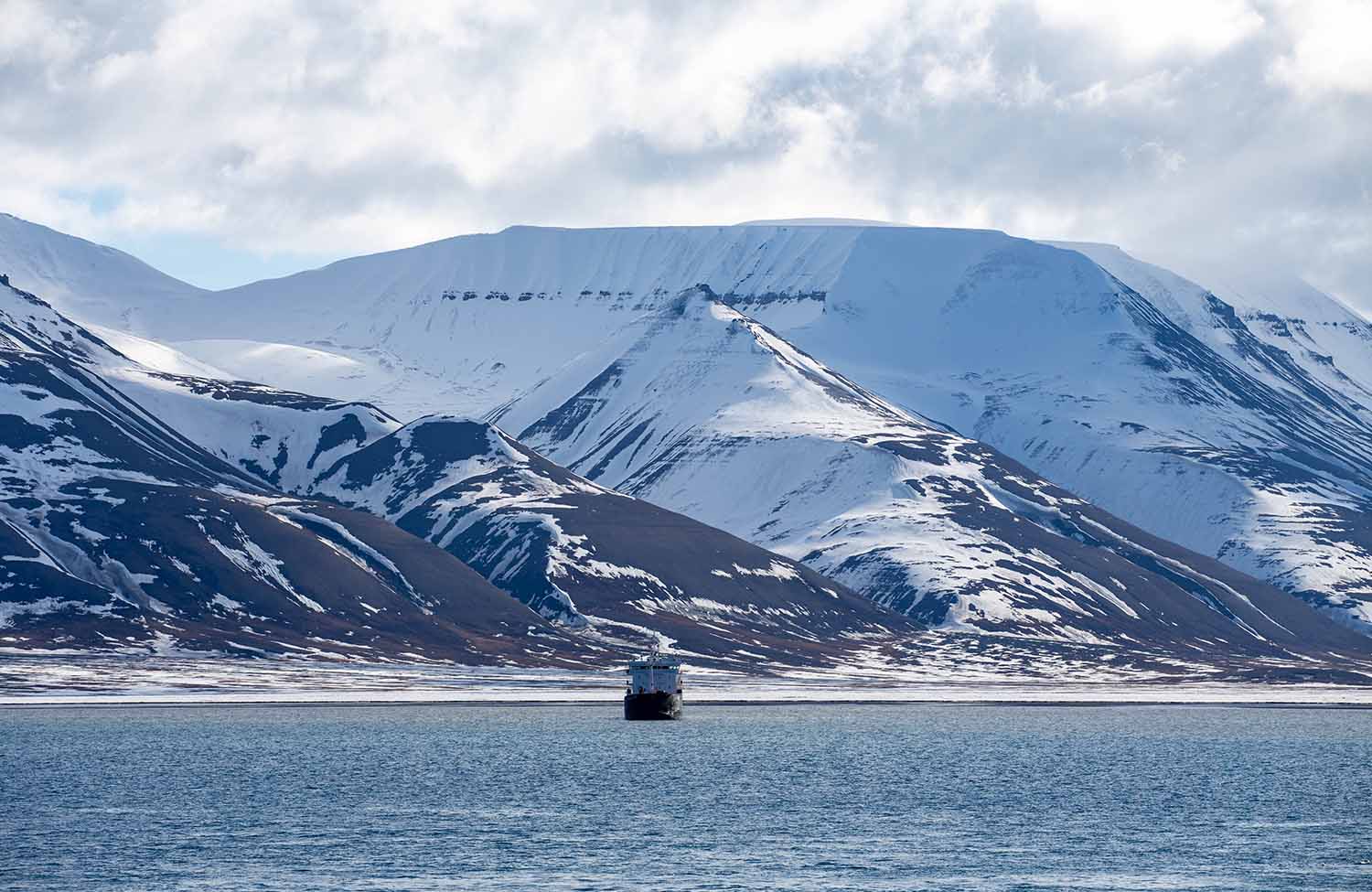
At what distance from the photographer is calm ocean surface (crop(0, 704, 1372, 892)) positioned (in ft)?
359

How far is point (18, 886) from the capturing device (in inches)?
4055

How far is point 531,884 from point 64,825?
38.0m

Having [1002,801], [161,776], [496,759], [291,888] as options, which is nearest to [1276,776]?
[1002,801]

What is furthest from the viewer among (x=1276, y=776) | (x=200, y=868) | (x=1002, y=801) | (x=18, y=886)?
(x=1276, y=776)

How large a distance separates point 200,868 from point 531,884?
17.8 metres

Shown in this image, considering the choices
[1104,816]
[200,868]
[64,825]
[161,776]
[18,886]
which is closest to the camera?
[18,886]

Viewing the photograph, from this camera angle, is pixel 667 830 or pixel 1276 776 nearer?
pixel 667 830

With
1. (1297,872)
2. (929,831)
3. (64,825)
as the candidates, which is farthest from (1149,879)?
(64,825)

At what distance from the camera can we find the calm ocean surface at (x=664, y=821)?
10950 cm

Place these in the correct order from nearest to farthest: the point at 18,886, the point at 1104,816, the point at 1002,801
A: 1. the point at 18,886
2. the point at 1104,816
3. the point at 1002,801

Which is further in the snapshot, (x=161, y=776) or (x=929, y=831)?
(x=161, y=776)

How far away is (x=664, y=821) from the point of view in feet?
445

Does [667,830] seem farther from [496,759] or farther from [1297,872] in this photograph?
[496,759]

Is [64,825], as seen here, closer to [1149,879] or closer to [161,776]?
Answer: [161,776]
